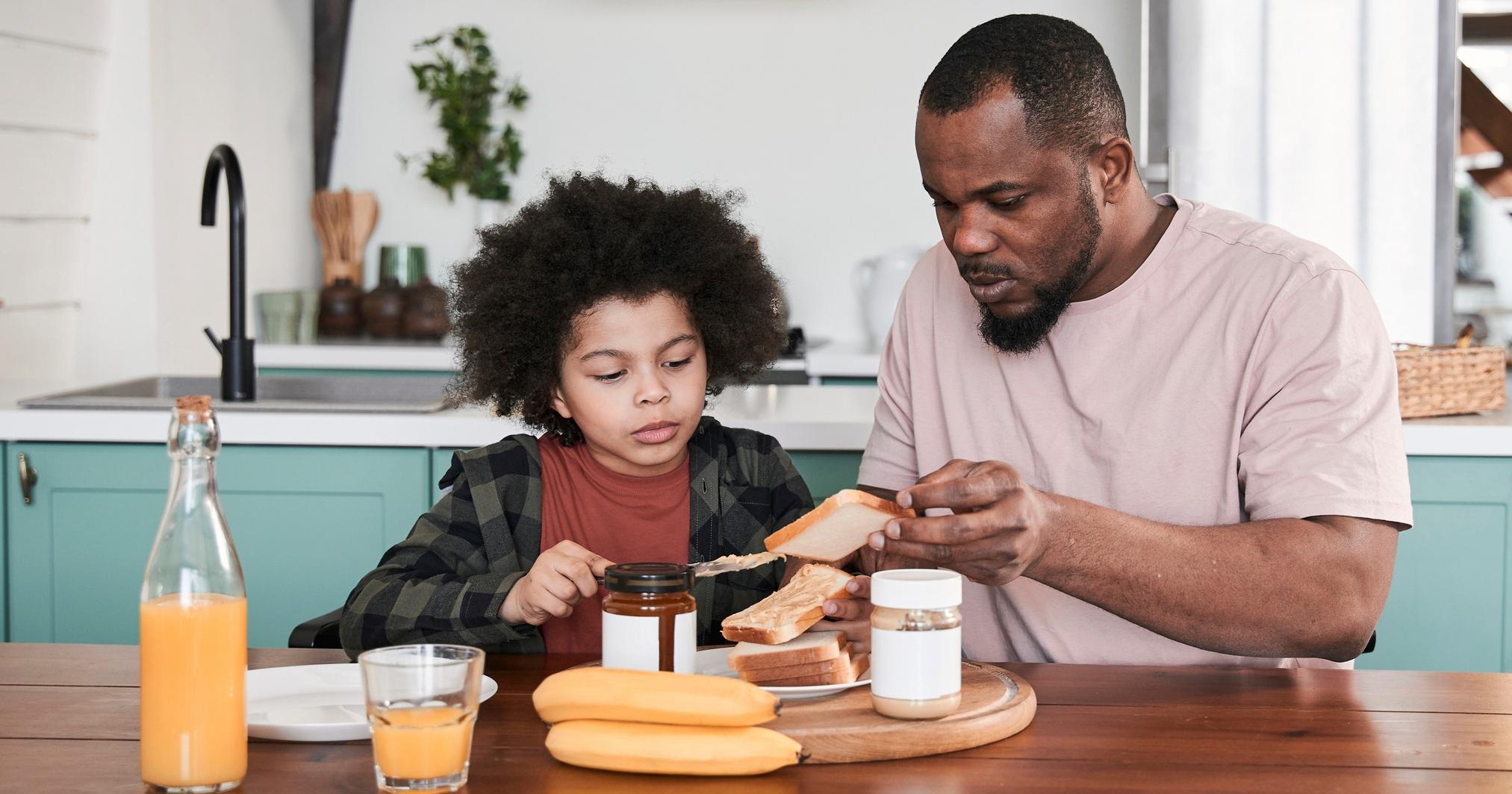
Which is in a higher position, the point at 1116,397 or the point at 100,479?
the point at 1116,397

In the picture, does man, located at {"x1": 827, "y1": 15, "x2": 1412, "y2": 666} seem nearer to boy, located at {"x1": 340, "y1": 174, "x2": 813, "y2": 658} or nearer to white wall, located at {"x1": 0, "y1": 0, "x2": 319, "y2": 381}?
boy, located at {"x1": 340, "y1": 174, "x2": 813, "y2": 658}

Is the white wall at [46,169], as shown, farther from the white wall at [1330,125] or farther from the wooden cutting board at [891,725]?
the white wall at [1330,125]

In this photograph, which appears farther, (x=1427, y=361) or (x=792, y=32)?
(x=792, y=32)

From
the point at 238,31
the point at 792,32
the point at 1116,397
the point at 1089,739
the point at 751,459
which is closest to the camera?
the point at 1089,739

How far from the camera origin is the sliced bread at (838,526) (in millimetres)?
1278

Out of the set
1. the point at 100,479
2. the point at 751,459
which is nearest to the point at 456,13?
the point at 100,479

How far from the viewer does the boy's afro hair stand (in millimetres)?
1695

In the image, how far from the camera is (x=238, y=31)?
398cm

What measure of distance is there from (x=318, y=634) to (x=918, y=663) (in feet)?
2.73

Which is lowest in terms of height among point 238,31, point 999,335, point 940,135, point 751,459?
point 751,459

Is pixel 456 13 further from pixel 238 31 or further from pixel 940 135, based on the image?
pixel 940 135

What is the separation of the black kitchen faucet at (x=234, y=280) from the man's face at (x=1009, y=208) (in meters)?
1.47

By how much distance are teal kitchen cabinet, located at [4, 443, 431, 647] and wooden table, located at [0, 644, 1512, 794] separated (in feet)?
3.30

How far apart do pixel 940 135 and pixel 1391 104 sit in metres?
2.31
